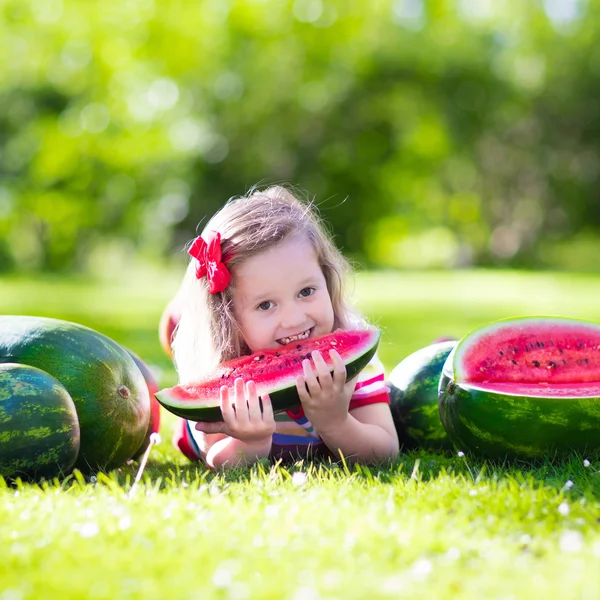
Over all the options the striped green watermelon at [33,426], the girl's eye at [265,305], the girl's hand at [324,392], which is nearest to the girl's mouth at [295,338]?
the girl's eye at [265,305]

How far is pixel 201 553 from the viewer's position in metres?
2.49

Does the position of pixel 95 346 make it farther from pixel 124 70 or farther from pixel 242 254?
pixel 124 70

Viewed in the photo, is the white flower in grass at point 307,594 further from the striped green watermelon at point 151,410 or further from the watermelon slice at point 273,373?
the striped green watermelon at point 151,410

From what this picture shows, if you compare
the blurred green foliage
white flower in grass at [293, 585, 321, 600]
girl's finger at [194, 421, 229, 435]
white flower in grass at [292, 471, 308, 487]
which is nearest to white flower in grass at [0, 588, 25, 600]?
white flower in grass at [293, 585, 321, 600]

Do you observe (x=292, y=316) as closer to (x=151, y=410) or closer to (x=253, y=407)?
(x=253, y=407)

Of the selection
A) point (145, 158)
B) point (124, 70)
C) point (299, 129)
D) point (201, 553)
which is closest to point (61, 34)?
point (124, 70)

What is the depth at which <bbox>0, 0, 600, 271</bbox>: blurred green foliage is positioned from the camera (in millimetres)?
33750

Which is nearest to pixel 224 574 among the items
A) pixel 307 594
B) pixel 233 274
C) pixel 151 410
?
pixel 307 594

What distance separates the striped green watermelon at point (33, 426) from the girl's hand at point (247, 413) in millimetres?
658

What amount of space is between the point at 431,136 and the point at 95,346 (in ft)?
113

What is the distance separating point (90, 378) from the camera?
3.94m

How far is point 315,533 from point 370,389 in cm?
160

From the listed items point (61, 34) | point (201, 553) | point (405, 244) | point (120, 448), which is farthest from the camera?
point (405, 244)

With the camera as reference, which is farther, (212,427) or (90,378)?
(90,378)
